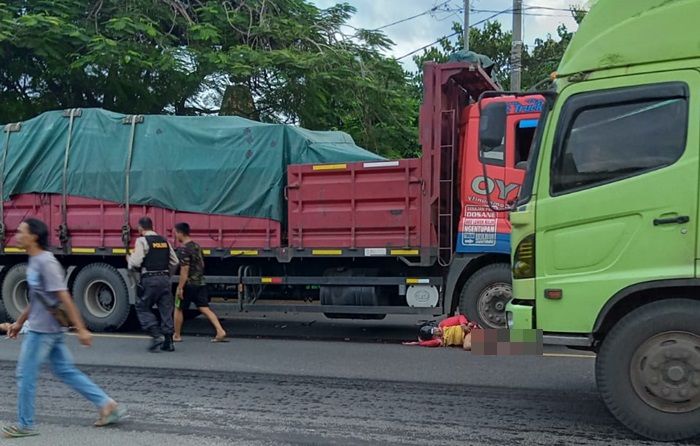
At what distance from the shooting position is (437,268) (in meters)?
8.97

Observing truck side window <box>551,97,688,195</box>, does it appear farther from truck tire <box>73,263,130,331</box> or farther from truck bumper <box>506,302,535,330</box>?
truck tire <box>73,263,130,331</box>

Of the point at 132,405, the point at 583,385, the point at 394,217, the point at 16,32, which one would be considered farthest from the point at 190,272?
the point at 16,32

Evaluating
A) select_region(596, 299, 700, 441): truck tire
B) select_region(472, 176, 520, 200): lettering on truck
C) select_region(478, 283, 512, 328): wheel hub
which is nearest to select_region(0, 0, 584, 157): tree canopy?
select_region(472, 176, 520, 200): lettering on truck

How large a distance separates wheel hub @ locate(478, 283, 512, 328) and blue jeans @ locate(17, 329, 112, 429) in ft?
15.9

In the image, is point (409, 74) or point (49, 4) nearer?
point (49, 4)

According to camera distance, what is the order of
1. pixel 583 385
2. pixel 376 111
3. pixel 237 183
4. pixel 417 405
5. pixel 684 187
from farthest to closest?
pixel 376 111 → pixel 237 183 → pixel 583 385 → pixel 417 405 → pixel 684 187

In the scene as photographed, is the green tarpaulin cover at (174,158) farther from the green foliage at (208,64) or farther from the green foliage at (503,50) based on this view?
the green foliage at (503,50)

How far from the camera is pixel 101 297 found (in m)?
10.6

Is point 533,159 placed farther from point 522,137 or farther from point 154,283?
point 154,283

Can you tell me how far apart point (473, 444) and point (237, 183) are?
5.87m

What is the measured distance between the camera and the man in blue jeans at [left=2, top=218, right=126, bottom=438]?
16.3 feet

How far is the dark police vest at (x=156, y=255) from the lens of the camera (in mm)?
8758

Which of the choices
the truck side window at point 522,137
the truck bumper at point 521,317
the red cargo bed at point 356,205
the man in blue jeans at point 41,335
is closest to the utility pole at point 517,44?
the truck side window at point 522,137

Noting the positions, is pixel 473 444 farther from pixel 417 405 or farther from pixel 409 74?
pixel 409 74
